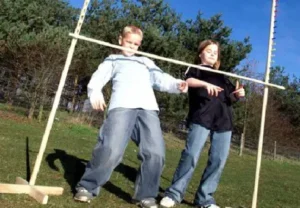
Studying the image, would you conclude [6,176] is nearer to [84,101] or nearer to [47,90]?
[47,90]

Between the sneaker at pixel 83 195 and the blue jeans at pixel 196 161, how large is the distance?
2.84ft

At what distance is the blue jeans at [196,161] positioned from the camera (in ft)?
14.1

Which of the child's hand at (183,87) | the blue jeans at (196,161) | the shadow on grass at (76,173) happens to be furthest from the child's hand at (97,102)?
the blue jeans at (196,161)

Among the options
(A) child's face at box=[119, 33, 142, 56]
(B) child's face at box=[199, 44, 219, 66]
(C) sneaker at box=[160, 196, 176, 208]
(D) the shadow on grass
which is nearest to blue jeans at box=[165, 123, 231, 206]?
(C) sneaker at box=[160, 196, 176, 208]

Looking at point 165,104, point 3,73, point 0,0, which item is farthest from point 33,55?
point 165,104

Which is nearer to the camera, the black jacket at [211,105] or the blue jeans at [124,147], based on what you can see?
the blue jeans at [124,147]

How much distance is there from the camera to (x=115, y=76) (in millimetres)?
4227

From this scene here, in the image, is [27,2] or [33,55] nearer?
[33,55]

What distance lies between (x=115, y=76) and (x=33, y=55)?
15.4 metres

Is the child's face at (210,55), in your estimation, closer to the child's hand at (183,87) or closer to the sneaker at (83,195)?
the child's hand at (183,87)

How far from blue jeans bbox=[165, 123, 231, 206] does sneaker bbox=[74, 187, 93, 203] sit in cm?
86

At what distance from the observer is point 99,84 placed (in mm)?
4059

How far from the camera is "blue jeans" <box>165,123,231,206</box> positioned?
4289 millimetres

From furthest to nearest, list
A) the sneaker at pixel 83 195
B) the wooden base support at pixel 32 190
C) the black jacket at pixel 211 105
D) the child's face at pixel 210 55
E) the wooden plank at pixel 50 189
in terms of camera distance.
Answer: the child's face at pixel 210 55
the black jacket at pixel 211 105
the wooden plank at pixel 50 189
the sneaker at pixel 83 195
the wooden base support at pixel 32 190
